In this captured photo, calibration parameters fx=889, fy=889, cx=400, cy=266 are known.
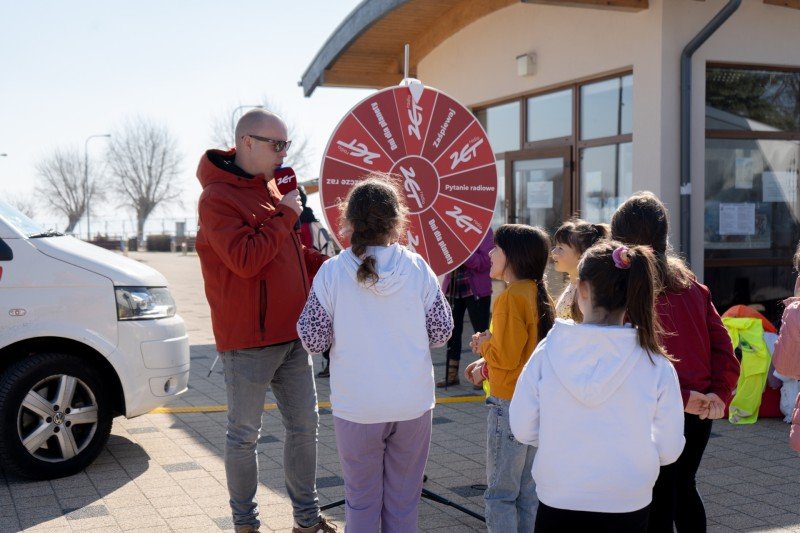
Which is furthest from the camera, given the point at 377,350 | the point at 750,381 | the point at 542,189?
the point at 542,189

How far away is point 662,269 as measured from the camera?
11.5 ft

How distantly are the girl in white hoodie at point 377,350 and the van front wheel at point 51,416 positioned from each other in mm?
2622

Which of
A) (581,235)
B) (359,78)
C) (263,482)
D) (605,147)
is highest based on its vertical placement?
(359,78)

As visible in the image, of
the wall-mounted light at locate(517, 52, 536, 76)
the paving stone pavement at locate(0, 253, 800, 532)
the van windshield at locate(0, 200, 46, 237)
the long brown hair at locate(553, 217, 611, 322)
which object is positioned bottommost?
the paving stone pavement at locate(0, 253, 800, 532)

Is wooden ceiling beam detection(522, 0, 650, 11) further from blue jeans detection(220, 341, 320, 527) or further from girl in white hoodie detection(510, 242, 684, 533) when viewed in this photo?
girl in white hoodie detection(510, 242, 684, 533)

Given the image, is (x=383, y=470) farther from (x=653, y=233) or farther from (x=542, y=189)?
(x=542, y=189)

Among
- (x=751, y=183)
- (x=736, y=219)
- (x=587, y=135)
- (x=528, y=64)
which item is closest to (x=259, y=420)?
(x=736, y=219)

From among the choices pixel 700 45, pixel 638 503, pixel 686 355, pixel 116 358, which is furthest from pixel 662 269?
pixel 700 45

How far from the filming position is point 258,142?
13.8ft

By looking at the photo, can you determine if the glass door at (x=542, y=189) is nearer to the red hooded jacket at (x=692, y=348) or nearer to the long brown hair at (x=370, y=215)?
the red hooded jacket at (x=692, y=348)

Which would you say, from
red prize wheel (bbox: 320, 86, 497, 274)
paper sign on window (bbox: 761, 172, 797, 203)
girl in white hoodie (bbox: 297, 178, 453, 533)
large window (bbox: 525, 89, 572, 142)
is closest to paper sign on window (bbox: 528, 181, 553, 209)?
large window (bbox: 525, 89, 572, 142)

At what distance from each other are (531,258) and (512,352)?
427 millimetres

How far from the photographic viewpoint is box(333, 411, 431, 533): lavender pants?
3.47 meters

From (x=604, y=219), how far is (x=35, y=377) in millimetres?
6526
